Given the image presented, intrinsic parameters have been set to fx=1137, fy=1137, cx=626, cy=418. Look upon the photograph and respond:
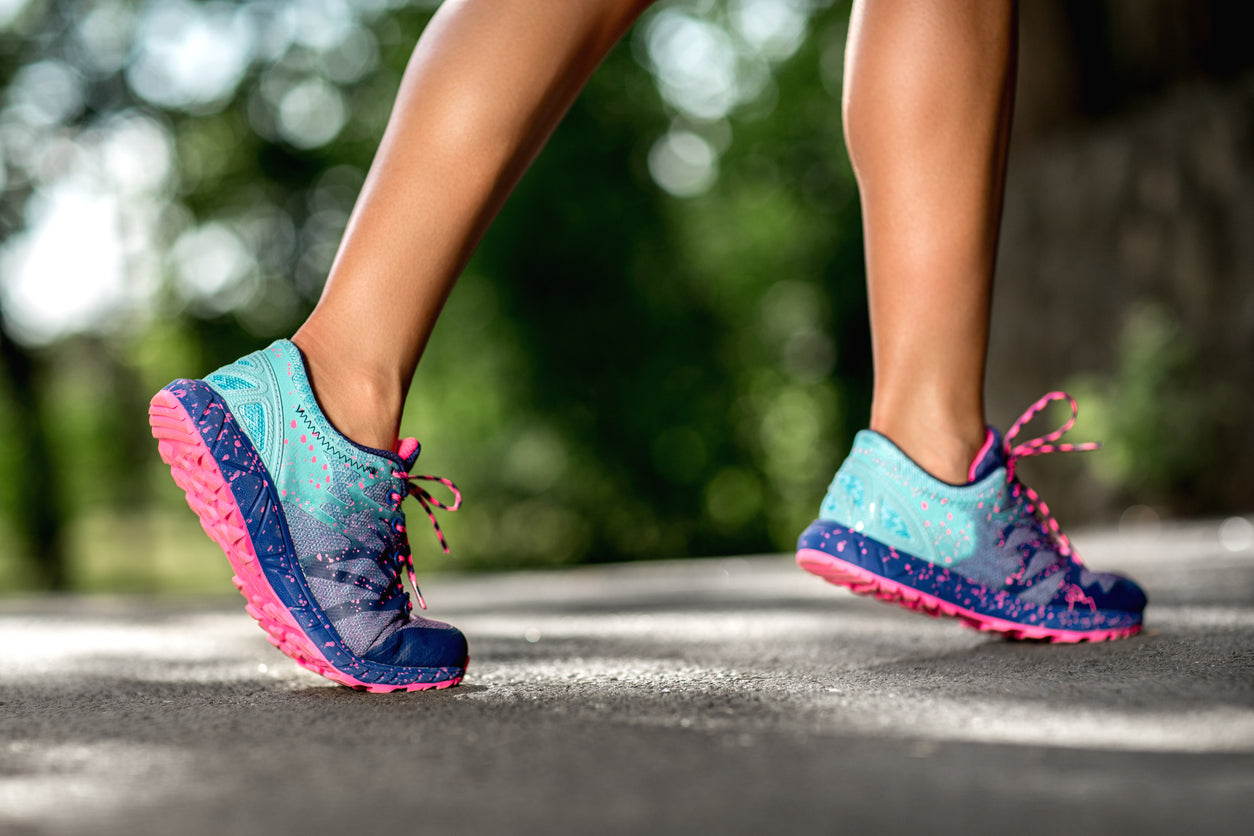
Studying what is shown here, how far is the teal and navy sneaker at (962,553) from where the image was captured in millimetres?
1292

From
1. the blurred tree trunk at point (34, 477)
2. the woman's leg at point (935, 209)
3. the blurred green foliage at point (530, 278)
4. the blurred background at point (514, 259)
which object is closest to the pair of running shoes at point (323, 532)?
the woman's leg at point (935, 209)

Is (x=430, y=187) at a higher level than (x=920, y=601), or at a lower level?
higher

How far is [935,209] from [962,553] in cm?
41

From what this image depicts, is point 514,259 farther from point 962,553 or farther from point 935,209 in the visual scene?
point 962,553

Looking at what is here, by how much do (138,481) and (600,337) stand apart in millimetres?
9331

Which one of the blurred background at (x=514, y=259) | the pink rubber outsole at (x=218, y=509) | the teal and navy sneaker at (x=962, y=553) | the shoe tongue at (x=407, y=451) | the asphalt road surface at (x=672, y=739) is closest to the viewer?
the asphalt road surface at (x=672, y=739)

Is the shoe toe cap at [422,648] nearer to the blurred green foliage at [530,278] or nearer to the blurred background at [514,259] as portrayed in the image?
the blurred green foliage at [530,278]

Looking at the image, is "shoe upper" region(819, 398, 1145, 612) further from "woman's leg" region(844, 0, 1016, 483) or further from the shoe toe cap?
the shoe toe cap

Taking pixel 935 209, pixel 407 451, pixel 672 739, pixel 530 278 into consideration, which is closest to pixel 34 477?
pixel 530 278

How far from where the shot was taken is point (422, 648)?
1.14m

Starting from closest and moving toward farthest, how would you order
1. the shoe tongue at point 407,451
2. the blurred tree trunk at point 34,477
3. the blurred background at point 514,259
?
the shoe tongue at point 407,451 → the blurred tree trunk at point 34,477 → the blurred background at point 514,259

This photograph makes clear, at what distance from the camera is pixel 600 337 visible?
13.3 m

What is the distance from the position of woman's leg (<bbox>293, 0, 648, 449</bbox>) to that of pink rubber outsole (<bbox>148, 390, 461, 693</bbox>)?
13 centimetres

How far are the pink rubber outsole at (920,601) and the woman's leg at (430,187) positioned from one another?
0.50m
